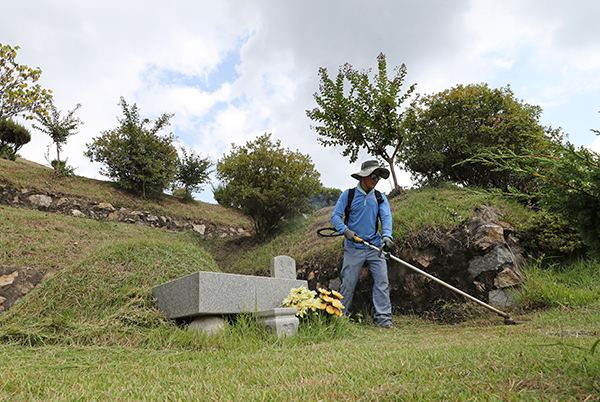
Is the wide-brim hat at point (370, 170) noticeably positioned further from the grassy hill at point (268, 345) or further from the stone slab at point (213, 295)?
the stone slab at point (213, 295)

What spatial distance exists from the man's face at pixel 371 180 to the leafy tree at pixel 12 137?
15391 mm

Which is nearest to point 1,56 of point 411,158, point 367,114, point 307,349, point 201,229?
point 201,229

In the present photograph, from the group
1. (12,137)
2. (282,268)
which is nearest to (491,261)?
(282,268)

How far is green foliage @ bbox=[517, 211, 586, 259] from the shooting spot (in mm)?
4848

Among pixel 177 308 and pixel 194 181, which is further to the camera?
pixel 194 181

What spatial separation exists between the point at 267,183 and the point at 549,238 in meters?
7.14

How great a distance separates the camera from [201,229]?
1328 cm

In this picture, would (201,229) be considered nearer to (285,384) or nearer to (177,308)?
(177,308)

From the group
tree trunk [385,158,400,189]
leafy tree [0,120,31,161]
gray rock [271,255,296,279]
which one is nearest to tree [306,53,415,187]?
tree trunk [385,158,400,189]

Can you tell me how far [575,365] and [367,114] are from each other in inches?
315

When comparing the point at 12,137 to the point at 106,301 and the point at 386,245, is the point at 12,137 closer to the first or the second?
the point at 106,301

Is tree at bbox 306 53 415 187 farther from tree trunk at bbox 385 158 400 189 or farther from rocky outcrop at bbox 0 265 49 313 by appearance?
rocky outcrop at bbox 0 265 49 313

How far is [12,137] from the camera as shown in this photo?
14719 mm

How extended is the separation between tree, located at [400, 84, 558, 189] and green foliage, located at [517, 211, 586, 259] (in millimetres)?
2849
